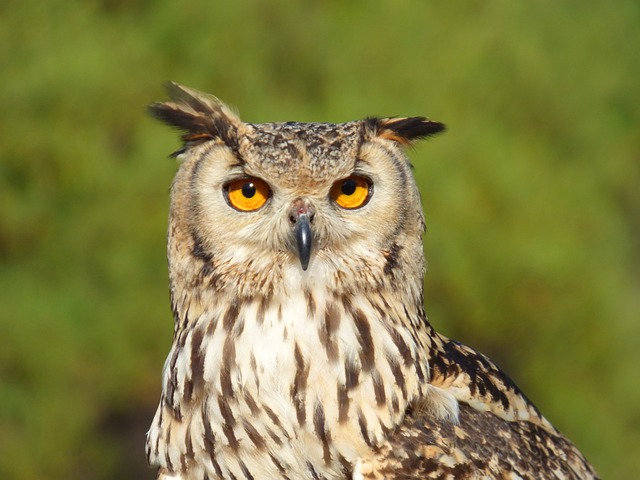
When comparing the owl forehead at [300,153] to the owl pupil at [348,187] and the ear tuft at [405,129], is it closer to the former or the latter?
the owl pupil at [348,187]

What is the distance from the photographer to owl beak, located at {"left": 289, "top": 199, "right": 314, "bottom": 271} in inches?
83.4

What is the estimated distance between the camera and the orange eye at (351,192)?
2254mm

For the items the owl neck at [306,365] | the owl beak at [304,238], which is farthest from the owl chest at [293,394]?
the owl beak at [304,238]

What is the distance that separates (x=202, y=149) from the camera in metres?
2.34

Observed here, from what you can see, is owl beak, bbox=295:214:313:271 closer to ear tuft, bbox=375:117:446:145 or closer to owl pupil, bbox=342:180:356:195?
owl pupil, bbox=342:180:356:195

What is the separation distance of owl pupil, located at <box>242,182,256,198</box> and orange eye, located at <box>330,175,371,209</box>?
18 centimetres

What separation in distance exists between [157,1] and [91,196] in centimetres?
151

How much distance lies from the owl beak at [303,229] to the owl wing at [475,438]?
1.41 feet

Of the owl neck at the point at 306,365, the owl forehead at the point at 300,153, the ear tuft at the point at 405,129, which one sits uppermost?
the ear tuft at the point at 405,129

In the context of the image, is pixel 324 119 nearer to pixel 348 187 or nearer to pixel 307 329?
pixel 348 187

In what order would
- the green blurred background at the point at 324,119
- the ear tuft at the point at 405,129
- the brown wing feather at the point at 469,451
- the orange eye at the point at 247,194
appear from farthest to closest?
the green blurred background at the point at 324,119
the ear tuft at the point at 405,129
the orange eye at the point at 247,194
the brown wing feather at the point at 469,451

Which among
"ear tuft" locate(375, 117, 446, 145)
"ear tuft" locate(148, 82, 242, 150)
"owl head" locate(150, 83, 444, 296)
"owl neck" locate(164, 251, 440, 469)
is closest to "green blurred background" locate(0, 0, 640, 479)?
"ear tuft" locate(375, 117, 446, 145)

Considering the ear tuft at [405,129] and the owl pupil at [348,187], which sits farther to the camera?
the ear tuft at [405,129]

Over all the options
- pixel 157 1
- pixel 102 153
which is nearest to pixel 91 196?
pixel 102 153
